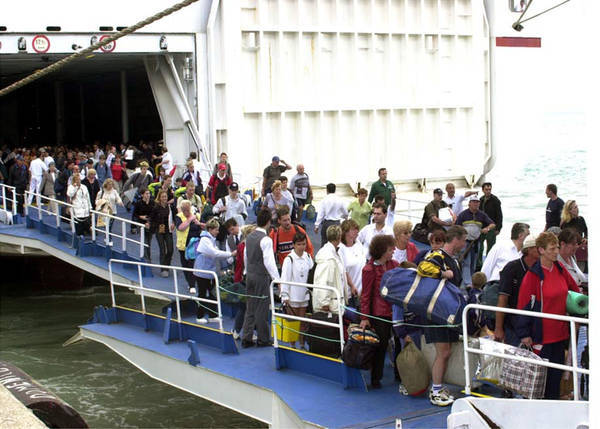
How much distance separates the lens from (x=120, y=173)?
22.0 metres

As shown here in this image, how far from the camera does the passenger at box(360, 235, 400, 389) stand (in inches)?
311

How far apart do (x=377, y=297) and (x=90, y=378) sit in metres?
9.18

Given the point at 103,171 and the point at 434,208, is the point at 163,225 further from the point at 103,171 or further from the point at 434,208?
Answer: the point at 103,171

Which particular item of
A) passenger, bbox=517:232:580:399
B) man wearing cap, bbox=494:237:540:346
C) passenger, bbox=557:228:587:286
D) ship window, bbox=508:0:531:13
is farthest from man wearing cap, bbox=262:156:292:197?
passenger, bbox=517:232:580:399

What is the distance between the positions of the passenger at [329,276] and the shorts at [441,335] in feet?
5.05

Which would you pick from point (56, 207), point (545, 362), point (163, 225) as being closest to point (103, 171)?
point (56, 207)

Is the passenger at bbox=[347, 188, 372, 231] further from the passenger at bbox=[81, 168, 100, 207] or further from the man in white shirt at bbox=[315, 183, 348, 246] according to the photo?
the passenger at bbox=[81, 168, 100, 207]

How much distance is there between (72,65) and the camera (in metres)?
28.5

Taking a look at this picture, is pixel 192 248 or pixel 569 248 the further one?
pixel 192 248

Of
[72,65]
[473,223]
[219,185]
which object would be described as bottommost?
[473,223]

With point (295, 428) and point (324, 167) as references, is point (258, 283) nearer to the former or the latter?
point (295, 428)

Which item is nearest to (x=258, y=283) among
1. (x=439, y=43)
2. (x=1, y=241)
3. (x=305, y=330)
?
(x=305, y=330)

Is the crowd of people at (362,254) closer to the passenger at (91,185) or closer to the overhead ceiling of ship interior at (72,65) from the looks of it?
the passenger at (91,185)

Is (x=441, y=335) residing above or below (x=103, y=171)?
below
